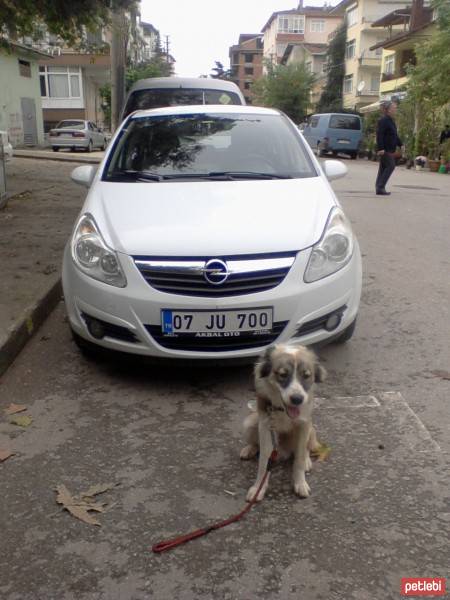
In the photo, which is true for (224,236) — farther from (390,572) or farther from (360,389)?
(390,572)

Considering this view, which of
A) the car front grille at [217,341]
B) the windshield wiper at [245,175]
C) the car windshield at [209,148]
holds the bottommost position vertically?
A: the car front grille at [217,341]

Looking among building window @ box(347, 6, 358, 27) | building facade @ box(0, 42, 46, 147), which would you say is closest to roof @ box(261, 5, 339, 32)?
building window @ box(347, 6, 358, 27)

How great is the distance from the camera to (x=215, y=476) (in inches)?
111

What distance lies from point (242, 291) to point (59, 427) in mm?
1292

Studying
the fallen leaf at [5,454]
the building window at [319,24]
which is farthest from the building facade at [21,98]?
the building window at [319,24]

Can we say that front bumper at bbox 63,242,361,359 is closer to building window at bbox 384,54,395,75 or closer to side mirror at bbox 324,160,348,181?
side mirror at bbox 324,160,348,181

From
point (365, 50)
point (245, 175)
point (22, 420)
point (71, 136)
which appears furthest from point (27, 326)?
point (365, 50)

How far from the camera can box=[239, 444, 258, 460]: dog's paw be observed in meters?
2.95

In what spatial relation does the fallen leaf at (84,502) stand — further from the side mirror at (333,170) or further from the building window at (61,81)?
the building window at (61,81)

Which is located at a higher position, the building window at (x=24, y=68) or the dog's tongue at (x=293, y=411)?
the building window at (x=24, y=68)

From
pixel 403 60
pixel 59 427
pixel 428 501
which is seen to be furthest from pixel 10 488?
pixel 403 60

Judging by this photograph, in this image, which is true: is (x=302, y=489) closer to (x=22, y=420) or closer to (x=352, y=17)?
(x=22, y=420)

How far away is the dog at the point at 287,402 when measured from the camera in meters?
2.51

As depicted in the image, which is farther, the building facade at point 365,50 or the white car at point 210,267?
the building facade at point 365,50
